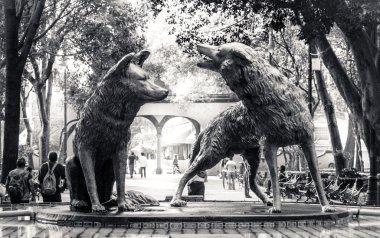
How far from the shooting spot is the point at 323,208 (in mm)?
9008

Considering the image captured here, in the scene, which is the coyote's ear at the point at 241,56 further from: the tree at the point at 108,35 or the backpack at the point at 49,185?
the tree at the point at 108,35

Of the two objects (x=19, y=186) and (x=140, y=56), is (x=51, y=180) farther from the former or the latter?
(x=140, y=56)

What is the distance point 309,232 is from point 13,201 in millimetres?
7838

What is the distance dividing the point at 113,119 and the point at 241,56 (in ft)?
6.07

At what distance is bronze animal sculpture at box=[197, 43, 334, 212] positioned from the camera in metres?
8.79

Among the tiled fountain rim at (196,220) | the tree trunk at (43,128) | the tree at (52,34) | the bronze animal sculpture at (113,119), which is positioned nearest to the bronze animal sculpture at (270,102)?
the tiled fountain rim at (196,220)

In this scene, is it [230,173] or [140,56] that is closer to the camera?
[140,56]

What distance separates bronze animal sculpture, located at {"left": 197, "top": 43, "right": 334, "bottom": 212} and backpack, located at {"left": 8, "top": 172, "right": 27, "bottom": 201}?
6.34 m

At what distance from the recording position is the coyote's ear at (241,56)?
28.7 ft

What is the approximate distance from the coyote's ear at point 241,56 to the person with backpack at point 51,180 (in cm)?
671

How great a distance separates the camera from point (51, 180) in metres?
14.2

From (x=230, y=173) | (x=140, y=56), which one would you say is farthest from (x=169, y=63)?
(x=140, y=56)

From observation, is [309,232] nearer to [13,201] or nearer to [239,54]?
[239,54]

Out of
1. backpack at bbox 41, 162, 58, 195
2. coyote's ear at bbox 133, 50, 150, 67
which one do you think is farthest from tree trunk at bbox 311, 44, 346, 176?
coyote's ear at bbox 133, 50, 150, 67
